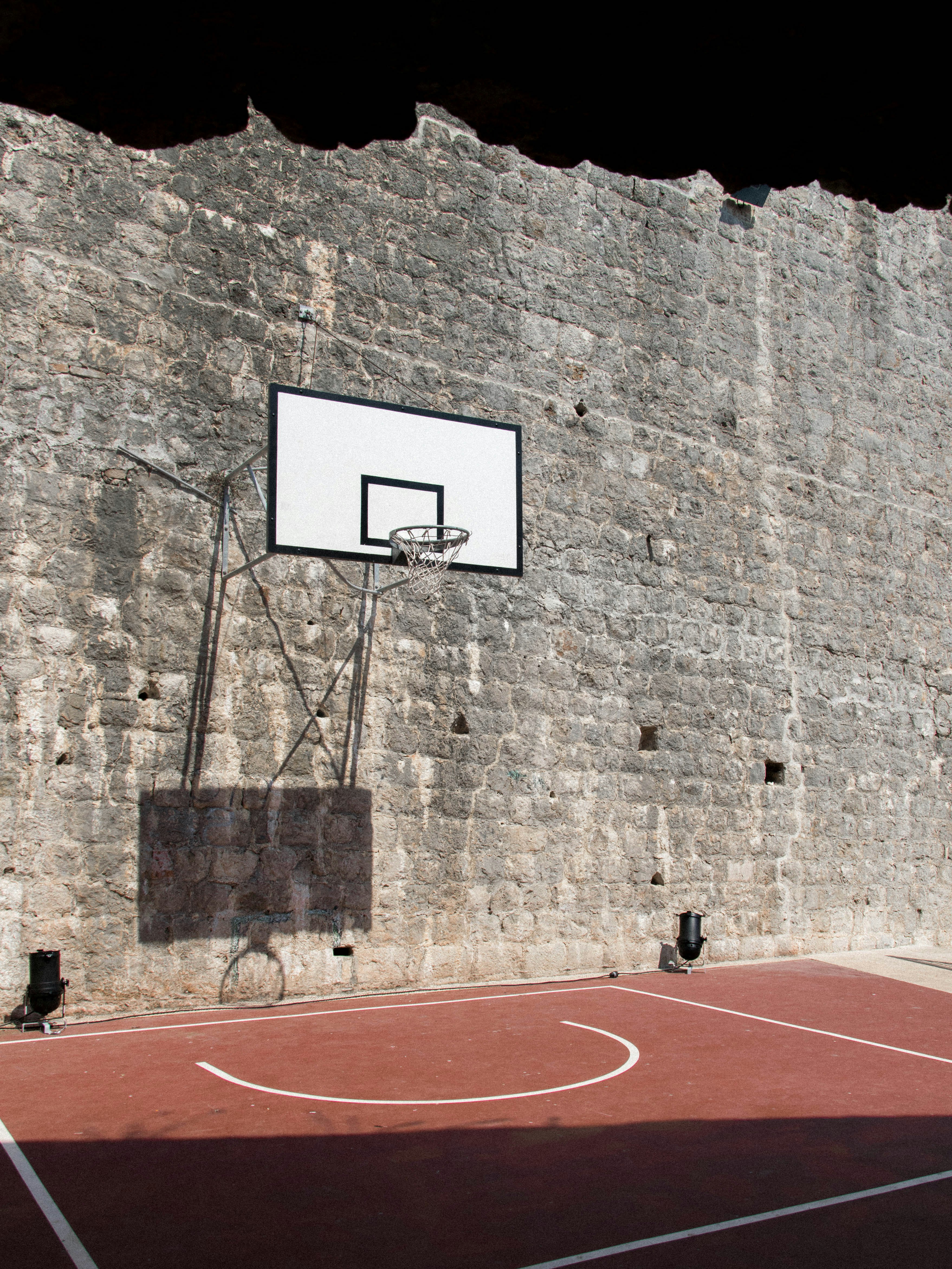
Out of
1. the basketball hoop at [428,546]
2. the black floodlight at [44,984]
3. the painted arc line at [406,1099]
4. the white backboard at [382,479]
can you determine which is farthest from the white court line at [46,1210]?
the basketball hoop at [428,546]

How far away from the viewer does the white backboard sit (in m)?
7.28

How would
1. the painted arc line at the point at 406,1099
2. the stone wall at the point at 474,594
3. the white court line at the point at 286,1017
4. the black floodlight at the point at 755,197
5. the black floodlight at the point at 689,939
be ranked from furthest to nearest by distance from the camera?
the black floodlight at the point at 755,197 < the black floodlight at the point at 689,939 < the stone wall at the point at 474,594 < the white court line at the point at 286,1017 < the painted arc line at the point at 406,1099

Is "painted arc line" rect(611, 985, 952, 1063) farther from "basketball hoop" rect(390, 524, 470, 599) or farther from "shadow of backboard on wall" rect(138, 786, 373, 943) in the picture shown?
"basketball hoop" rect(390, 524, 470, 599)

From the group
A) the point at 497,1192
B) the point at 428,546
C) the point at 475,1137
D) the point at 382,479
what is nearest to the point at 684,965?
the point at 428,546

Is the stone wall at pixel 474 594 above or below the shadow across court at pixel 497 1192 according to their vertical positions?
above

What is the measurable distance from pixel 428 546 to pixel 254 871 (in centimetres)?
271

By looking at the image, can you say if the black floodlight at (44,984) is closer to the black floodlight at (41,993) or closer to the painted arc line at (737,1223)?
the black floodlight at (41,993)

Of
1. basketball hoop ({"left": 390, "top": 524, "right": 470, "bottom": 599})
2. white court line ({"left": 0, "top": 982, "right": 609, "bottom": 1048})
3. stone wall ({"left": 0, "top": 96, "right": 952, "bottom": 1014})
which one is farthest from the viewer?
basketball hoop ({"left": 390, "top": 524, "right": 470, "bottom": 599})

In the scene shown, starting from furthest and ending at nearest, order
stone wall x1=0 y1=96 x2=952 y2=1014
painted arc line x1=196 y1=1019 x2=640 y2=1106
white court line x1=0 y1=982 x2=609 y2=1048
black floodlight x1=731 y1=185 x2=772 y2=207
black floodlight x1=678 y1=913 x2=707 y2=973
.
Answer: black floodlight x1=731 y1=185 x2=772 y2=207 → black floodlight x1=678 y1=913 x2=707 y2=973 → stone wall x1=0 y1=96 x2=952 y2=1014 → white court line x1=0 y1=982 x2=609 y2=1048 → painted arc line x1=196 y1=1019 x2=640 y2=1106

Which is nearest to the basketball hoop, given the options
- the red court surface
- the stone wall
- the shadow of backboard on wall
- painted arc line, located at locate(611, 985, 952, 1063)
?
the stone wall

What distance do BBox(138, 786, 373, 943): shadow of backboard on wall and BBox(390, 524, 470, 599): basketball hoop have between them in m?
1.91

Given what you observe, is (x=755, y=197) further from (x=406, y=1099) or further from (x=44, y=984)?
(x=44, y=984)

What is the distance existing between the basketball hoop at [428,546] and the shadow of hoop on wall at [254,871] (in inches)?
75.1

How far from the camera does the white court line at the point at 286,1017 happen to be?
6.41 metres
